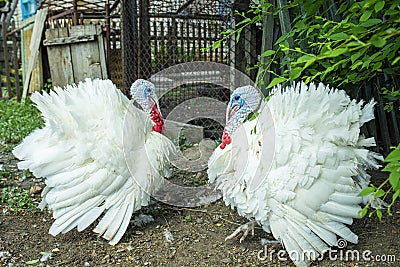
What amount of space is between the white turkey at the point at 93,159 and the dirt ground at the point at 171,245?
0.14 m

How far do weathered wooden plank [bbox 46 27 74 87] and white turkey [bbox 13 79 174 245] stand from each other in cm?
451

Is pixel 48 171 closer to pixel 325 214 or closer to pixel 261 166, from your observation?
pixel 261 166

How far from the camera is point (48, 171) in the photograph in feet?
9.51

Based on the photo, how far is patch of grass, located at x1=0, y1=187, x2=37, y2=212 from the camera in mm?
3553

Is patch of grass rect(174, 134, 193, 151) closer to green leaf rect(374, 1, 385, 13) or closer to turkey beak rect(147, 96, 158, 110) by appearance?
turkey beak rect(147, 96, 158, 110)

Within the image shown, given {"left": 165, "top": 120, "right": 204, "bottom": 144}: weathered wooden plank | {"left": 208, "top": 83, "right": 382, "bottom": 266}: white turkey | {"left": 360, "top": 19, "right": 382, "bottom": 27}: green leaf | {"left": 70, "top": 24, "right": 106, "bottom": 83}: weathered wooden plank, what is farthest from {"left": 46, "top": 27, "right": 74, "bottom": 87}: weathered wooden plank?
{"left": 360, "top": 19, "right": 382, "bottom": 27}: green leaf

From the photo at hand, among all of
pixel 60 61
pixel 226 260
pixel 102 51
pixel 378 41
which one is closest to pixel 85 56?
pixel 102 51

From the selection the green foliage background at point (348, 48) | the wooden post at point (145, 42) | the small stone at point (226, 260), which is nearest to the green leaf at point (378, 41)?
the green foliage background at point (348, 48)

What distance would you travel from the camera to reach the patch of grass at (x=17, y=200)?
3553mm

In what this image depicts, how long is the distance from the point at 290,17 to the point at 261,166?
1771mm

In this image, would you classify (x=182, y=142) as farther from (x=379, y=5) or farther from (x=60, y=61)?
(x=379, y=5)

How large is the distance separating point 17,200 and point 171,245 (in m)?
1.54

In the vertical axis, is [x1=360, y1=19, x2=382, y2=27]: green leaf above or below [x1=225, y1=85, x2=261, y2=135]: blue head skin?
above

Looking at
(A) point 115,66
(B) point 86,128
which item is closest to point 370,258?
(B) point 86,128
